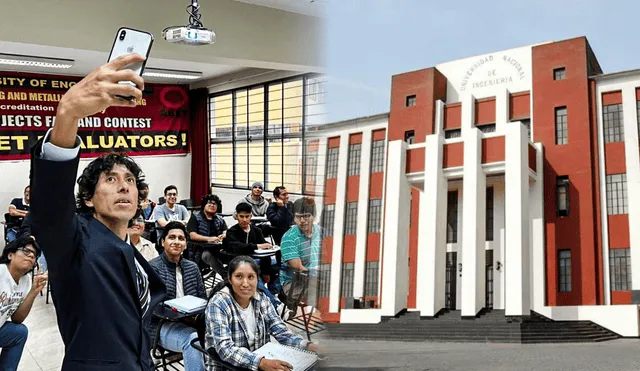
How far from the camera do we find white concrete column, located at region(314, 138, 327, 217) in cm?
90

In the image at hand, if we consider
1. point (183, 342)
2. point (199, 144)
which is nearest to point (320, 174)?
point (183, 342)

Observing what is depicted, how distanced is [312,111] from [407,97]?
7.8 inches

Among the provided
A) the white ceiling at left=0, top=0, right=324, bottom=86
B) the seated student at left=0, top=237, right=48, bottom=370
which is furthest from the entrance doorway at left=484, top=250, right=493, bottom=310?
the white ceiling at left=0, top=0, right=324, bottom=86

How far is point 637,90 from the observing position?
0.71 meters

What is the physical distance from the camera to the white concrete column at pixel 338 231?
32.7 inches

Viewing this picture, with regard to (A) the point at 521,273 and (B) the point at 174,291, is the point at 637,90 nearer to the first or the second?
(A) the point at 521,273

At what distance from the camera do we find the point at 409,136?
795 millimetres

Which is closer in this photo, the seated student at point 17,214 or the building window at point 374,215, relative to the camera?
the building window at point 374,215

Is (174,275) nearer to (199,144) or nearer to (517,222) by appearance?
(517,222)

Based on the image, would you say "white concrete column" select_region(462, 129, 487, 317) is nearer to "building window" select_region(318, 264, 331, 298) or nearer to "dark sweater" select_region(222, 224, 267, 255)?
"building window" select_region(318, 264, 331, 298)

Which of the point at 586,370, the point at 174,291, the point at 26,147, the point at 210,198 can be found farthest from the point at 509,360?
the point at 26,147

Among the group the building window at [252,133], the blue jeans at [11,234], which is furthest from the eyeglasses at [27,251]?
the building window at [252,133]

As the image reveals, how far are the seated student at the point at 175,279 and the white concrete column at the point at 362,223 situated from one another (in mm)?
1554

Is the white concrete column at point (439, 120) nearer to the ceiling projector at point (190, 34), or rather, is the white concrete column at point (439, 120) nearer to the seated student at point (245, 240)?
the seated student at point (245, 240)
